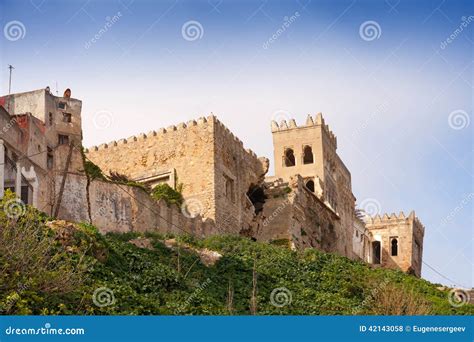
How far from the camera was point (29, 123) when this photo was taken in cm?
3403

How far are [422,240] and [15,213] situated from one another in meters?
45.4

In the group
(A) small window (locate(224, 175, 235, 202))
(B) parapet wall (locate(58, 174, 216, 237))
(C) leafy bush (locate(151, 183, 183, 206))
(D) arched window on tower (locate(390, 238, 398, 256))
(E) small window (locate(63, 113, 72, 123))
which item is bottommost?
(B) parapet wall (locate(58, 174, 216, 237))

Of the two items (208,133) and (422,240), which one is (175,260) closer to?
(208,133)

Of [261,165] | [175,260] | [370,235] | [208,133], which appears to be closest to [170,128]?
[208,133]

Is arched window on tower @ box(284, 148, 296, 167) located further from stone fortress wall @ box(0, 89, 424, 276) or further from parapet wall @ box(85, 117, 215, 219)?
parapet wall @ box(85, 117, 215, 219)

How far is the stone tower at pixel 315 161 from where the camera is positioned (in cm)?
5147

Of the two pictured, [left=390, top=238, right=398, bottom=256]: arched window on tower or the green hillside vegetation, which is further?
[left=390, top=238, right=398, bottom=256]: arched window on tower

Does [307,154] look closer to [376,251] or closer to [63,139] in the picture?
[376,251]

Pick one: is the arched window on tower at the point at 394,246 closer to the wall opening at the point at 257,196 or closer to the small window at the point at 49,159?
the wall opening at the point at 257,196

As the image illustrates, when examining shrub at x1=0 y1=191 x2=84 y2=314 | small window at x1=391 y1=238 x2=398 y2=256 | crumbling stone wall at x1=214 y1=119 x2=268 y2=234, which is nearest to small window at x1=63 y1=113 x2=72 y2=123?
crumbling stone wall at x1=214 y1=119 x2=268 y2=234

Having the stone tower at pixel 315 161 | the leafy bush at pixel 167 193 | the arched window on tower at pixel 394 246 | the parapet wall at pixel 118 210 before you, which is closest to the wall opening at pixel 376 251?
the arched window on tower at pixel 394 246

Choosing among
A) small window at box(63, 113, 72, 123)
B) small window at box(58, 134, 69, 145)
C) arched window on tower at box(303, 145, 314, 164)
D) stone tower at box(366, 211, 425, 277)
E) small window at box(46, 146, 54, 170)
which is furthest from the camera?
stone tower at box(366, 211, 425, 277)

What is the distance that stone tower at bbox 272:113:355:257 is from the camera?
5147 centimetres

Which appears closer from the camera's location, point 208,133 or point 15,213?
point 15,213
